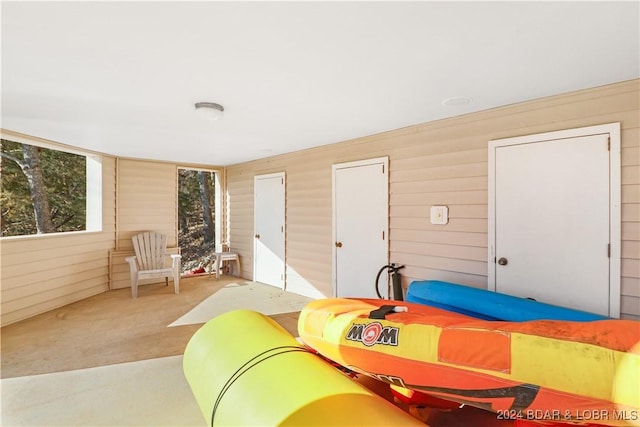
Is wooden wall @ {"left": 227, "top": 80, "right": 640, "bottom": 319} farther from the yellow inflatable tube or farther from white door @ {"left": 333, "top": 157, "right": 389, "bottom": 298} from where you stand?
the yellow inflatable tube

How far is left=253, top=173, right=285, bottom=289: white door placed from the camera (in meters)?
5.40

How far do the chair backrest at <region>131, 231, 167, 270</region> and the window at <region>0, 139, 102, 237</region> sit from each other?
252 cm

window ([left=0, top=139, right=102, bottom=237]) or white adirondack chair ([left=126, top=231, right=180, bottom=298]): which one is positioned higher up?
window ([left=0, top=139, right=102, bottom=237])

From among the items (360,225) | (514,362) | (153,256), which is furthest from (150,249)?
(514,362)

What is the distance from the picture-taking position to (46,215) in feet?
23.8

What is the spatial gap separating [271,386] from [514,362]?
0.95 meters

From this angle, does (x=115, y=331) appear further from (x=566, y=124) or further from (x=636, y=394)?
(x=566, y=124)

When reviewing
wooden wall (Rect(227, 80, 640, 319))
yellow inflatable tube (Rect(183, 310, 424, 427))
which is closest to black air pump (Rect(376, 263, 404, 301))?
wooden wall (Rect(227, 80, 640, 319))

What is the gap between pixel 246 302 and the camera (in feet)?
15.1

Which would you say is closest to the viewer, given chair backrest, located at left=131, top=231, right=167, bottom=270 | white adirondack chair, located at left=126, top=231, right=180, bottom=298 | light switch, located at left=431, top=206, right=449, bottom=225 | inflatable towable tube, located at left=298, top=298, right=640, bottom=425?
inflatable towable tube, located at left=298, top=298, right=640, bottom=425

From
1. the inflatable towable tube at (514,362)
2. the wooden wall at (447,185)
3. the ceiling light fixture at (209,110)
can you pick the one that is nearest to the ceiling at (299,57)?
the ceiling light fixture at (209,110)

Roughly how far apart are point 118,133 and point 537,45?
4.42 metres

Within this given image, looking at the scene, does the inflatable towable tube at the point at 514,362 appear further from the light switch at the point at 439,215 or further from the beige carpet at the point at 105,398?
the light switch at the point at 439,215

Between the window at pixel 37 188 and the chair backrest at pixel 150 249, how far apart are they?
252cm
